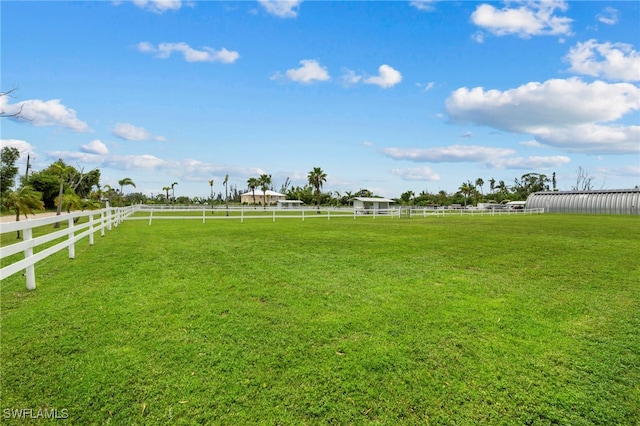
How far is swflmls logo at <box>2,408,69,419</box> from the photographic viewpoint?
287cm

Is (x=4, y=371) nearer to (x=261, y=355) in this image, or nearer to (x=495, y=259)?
(x=261, y=355)

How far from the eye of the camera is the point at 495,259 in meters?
8.81

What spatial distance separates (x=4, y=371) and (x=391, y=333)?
3.77 metres

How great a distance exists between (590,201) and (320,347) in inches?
2839

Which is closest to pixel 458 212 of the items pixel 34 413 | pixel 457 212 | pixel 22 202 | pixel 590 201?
pixel 457 212

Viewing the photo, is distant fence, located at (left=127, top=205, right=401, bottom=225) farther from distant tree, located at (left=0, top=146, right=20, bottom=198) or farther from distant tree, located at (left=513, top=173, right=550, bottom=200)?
distant tree, located at (left=513, top=173, right=550, bottom=200)

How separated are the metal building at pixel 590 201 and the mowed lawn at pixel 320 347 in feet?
210

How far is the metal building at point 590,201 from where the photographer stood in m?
56.3

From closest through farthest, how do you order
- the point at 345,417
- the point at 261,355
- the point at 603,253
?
the point at 345,417, the point at 261,355, the point at 603,253

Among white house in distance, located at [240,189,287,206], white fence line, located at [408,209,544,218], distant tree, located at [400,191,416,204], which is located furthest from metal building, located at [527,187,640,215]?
white house in distance, located at [240,189,287,206]

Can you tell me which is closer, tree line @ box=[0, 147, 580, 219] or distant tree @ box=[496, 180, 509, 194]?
tree line @ box=[0, 147, 580, 219]

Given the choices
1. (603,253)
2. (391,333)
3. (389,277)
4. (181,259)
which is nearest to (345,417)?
(391,333)

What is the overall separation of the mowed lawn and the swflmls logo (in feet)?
0.11

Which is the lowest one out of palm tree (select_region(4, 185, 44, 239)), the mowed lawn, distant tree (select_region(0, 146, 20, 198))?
the mowed lawn
